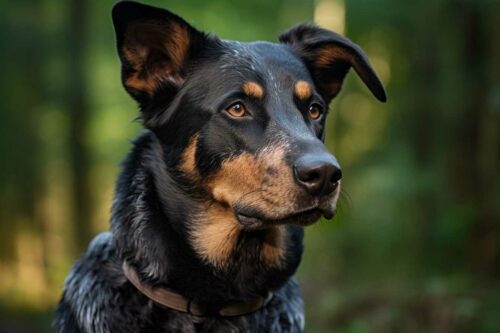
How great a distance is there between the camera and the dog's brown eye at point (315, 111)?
4.44 m

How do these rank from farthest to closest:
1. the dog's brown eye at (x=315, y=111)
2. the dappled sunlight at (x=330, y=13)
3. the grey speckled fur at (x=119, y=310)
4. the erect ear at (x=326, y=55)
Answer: the dappled sunlight at (x=330, y=13), the erect ear at (x=326, y=55), the dog's brown eye at (x=315, y=111), the grey speckled fur at (x=119, y=310)

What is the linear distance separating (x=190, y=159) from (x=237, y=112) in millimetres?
398

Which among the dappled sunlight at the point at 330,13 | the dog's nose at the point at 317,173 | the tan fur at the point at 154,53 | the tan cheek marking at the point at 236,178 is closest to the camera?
the dog's nose at the point at 317,173

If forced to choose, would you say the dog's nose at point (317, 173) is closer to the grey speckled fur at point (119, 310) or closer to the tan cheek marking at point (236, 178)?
the tan cheek marking at point (236, 178)

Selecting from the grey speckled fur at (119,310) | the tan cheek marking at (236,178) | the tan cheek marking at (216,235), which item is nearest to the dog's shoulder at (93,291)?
the grey speckled fur at (119,310)

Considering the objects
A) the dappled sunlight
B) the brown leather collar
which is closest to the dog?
the brown leather collar

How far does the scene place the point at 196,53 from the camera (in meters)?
4.49

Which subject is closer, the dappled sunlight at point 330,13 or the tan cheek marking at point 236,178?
the tan cheek marking at point 236,178

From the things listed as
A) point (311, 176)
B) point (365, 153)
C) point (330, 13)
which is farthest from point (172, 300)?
point (330, 13)

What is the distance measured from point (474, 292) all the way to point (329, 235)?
664 cm

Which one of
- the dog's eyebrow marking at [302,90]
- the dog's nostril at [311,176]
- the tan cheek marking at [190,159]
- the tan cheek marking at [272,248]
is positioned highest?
the dog's eyebrow marking at [302,90]

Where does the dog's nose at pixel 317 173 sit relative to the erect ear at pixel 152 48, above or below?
below

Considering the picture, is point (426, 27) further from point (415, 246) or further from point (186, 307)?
point (186, 307)

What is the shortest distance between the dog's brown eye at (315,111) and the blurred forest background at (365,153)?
0.58 m
